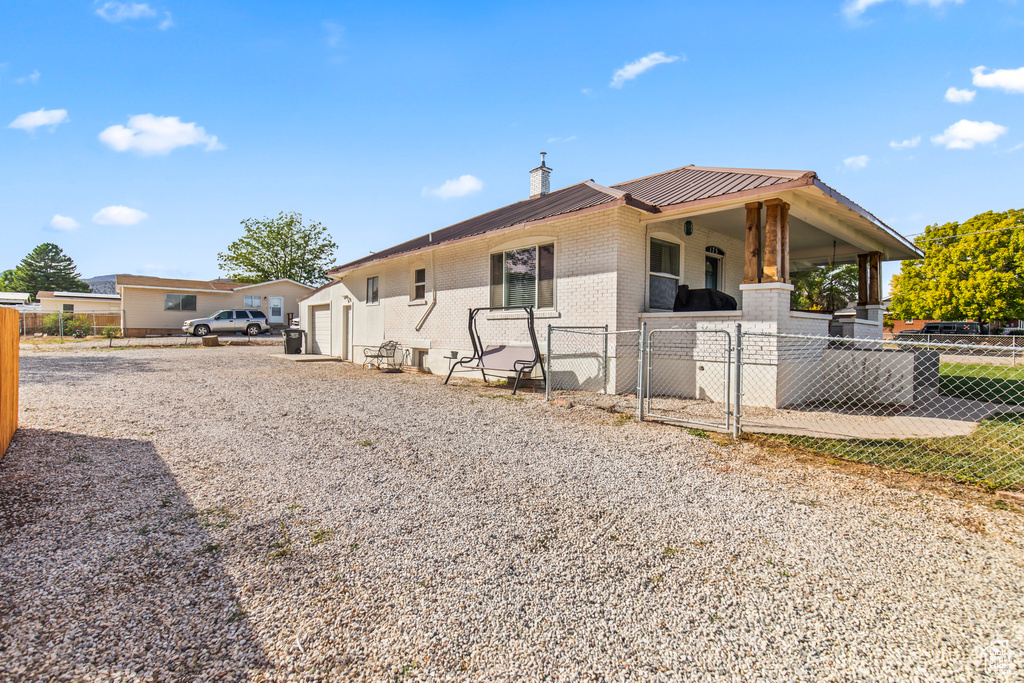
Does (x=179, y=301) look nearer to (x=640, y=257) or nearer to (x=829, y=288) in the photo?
(x=640, y=257)

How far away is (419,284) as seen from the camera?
14039 millimetres

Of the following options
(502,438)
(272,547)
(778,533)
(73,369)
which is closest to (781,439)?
(778,533)

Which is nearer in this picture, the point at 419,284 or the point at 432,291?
the point at 432,291

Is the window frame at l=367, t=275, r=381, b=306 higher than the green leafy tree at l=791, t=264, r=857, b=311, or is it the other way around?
the green leafy tree at l=791, t=264, r=857, b=311

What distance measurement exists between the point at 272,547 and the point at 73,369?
13399mm

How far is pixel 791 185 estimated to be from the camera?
6773 millimetres

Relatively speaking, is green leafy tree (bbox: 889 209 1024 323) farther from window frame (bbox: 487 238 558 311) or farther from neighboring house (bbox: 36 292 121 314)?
neighboring house (bbox: 36 292 121 314)

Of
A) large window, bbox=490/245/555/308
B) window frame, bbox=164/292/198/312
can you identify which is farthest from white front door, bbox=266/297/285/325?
large window, bbox=490/245/555/308

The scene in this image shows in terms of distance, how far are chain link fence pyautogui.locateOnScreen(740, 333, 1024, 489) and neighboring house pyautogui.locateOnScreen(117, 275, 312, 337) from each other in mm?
30699

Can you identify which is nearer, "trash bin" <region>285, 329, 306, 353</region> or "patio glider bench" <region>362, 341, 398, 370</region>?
"patio glider bench" <region>362, 341, 398, 370</region>

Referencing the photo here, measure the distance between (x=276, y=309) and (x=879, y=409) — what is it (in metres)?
35.5

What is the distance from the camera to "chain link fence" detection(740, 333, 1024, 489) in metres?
4.90

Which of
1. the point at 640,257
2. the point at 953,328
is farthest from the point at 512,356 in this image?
the point at 953,328

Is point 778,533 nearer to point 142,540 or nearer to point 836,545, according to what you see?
point 836,545
